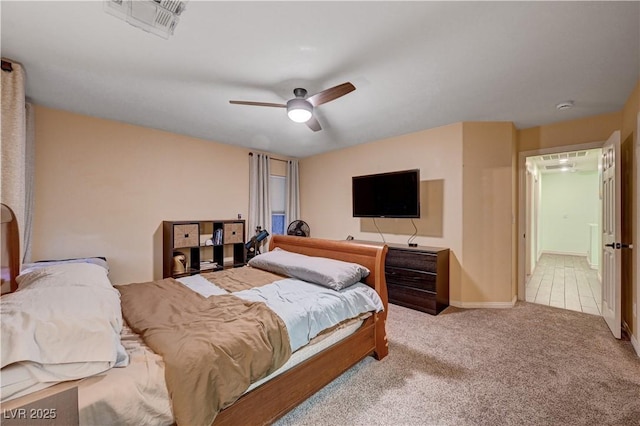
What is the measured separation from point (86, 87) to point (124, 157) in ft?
3.84

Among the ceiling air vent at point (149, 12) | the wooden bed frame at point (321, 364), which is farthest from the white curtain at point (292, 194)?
the ceiling air vent at point (149, 12)

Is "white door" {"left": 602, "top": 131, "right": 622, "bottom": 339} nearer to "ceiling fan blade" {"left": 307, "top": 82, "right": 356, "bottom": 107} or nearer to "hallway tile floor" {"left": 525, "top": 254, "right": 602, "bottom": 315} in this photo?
"hallway tile floor" {"left": 525, "top": 254, "right": 602, "bottom": 315}

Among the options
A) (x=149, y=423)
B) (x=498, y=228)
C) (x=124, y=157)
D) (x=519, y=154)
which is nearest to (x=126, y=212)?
(x=124, y=157)

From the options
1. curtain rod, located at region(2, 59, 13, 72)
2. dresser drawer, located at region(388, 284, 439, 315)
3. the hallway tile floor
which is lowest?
the hallway tile floor

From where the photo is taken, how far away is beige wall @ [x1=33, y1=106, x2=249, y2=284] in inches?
121

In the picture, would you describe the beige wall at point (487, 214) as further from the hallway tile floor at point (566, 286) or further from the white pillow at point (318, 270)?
the white pillow at point (318, 270)

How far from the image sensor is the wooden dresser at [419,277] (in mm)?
3354

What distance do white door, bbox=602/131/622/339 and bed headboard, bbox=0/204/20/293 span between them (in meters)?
4.73

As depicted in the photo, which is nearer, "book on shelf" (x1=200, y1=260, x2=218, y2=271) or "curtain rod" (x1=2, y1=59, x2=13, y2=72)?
"curtain rod" (x1=2, y1=59, x2=13, y2=72)

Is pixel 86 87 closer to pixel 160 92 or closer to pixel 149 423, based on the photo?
pixel 160 92

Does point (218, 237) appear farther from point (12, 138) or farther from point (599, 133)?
point (599, 133)

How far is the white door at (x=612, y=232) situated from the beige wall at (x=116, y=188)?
5.02m

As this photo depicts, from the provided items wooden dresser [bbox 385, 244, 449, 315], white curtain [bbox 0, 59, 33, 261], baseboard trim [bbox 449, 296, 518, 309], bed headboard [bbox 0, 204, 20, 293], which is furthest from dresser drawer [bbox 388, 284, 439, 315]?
white curtain [bbox 0, 59, 33, 261]

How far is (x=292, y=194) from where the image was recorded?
5645 mm
